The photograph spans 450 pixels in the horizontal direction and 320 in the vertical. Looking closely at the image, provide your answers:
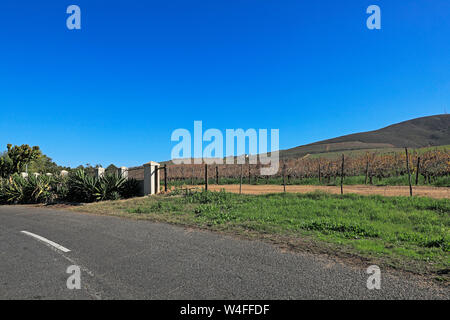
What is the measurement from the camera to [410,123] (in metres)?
136

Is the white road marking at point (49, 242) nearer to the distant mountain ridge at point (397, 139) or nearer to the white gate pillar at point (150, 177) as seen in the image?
the white gate pillar at point (150, 177)

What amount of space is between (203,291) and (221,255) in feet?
5.17

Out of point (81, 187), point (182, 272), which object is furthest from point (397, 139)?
point (182, 272)

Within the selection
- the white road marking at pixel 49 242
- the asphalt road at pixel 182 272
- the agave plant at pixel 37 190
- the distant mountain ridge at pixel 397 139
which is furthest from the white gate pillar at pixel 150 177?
the distant mountain ridge at pixel 397 139

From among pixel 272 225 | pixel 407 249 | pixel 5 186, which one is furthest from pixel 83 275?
pixel 5 186

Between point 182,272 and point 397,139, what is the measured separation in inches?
4612

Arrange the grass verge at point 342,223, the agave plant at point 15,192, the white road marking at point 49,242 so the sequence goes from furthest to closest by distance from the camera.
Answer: the agave plant at point 15,192, the white road marking at point 49,242, the grass verge at point 342,223

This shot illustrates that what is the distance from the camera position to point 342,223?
7.06 meters

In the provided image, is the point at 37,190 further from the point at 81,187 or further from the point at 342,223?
the point at 342,223

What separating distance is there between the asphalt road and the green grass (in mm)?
922

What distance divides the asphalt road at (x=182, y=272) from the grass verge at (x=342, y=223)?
728mm

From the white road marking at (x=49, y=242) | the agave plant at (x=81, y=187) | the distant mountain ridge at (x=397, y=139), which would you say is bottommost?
the white road marking at (x=49, y=242)

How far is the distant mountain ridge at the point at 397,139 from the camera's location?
89.4 meters

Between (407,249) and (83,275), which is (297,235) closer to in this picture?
(407,249)
